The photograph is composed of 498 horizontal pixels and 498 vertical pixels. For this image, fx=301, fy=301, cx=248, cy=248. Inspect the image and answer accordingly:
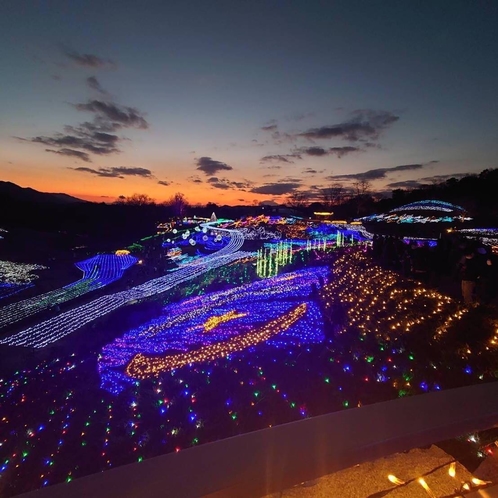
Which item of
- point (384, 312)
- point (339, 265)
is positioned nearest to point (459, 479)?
point (384, 312)

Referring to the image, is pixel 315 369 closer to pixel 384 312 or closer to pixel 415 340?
pixel 415 340

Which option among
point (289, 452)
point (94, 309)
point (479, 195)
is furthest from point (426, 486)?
point (479, 195)

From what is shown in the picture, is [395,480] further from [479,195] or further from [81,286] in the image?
[479,195]

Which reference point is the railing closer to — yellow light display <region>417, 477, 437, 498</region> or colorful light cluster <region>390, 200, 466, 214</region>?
yellow light display <region>417, 477, 437, 498</region>

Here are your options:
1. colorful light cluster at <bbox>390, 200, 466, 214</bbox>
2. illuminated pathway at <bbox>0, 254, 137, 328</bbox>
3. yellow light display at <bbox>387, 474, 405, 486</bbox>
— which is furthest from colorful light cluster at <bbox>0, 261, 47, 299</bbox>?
colorful light cluster at <bbox>390, 200, 466, 214</bbox>

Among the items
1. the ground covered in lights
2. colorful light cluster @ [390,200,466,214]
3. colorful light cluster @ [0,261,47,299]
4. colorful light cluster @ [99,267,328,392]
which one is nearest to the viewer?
the ground covered in lights

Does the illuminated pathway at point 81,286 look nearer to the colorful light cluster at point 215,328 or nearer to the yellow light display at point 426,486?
the colorful light cluster at point 215,328
